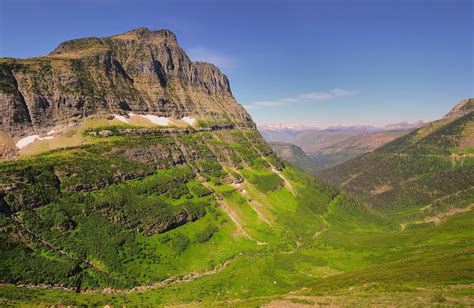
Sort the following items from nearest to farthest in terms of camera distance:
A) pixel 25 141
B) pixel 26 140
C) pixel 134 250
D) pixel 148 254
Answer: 1. pixel 134 250
2. pixel 148 254
3. pixel 25 141
4. pixel 26 140

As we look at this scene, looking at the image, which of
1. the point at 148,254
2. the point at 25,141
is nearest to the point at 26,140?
the point at 25,141

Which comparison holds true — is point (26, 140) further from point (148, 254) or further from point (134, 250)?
point (148, 254)

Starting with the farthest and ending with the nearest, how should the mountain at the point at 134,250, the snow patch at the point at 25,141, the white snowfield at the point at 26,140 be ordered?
the white snowfield at the point at 26,140, the snow patch at the point at 25,141, the mountain at the point at 134,250

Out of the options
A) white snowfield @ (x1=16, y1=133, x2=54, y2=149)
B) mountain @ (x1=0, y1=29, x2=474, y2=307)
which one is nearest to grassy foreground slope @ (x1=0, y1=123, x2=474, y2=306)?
mountain @ (x1=0, y1=29, x2=474, y2=307)

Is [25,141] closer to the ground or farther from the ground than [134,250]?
farther from the ground

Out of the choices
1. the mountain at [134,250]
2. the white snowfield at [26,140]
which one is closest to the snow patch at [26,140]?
the white snowfield at [26,140]

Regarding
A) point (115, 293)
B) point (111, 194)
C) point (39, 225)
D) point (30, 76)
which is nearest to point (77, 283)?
point (115, 293)

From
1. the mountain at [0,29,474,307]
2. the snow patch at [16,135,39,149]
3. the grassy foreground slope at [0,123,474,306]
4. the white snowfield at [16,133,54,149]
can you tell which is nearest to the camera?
the mountain at [0,29,474,307]

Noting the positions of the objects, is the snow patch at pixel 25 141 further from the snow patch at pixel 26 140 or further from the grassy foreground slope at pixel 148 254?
the grassy foreground slope at pixel 148 254

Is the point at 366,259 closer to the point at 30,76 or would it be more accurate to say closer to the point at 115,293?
the point at 115,293

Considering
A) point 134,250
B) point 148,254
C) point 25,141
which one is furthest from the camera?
point 25,141

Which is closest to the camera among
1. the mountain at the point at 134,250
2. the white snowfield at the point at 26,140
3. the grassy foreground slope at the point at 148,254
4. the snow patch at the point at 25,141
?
the mountain at the point at 134,250

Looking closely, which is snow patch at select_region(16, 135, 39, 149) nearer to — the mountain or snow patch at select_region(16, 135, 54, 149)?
snow patch at select_region(16, 135, 54, 149)
